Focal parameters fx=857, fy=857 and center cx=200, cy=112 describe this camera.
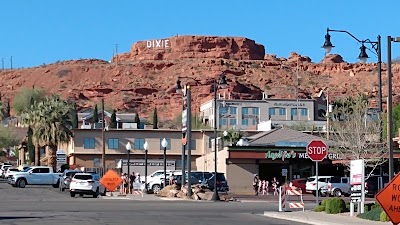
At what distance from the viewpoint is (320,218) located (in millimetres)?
28516

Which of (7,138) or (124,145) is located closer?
(124,145)

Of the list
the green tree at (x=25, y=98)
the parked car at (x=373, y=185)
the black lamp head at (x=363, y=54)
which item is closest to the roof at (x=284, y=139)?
the parked car at (x=373, y=185)

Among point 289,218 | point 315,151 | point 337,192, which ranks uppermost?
point 315,151

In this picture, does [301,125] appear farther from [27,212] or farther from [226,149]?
[27,212]

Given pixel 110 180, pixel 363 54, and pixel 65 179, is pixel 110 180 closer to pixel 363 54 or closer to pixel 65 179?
pixel 65 179

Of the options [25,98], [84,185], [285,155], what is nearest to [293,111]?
[285,155]

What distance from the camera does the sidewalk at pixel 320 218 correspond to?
26.5 meters

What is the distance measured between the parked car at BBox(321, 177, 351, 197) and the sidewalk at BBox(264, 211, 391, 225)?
2662 cm

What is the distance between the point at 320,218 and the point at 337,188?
3060 cm

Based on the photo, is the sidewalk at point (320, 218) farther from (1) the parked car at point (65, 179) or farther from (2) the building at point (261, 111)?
(2) the building at point (261, 111)

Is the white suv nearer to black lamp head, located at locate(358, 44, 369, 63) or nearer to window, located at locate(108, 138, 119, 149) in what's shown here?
black lamp head, located at locate(358, 44, 369, 63)

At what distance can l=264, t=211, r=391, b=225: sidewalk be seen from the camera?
26.5 m

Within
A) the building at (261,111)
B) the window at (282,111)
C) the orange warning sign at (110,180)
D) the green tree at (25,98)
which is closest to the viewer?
the orange warning sign at (110,180)

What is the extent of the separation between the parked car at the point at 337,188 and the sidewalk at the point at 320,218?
26.6 m
